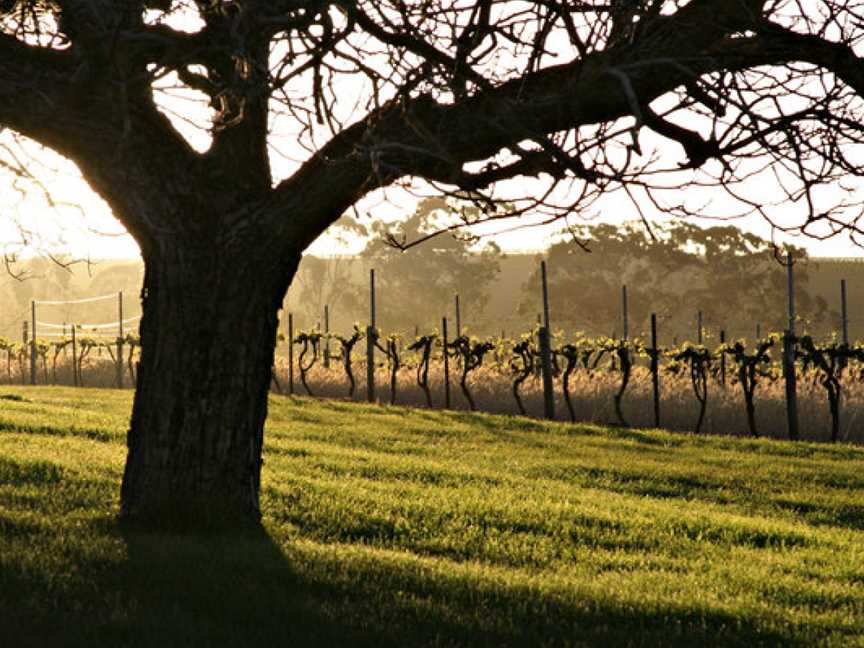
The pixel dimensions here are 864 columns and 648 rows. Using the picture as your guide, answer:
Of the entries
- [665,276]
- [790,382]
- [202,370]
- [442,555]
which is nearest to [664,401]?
[790,382]

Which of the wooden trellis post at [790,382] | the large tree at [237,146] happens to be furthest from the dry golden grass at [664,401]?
the large tree at [237,146]

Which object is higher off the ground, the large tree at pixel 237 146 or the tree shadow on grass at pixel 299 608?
the large tree at pixel 237 146

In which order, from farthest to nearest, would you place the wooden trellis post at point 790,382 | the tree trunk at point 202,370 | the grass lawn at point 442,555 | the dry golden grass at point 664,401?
the dry golden grass at point 664,401 → the wooden trellis post at point 790,382 → the tree trunk at point 202,370 → the grass lawn at point 442,555

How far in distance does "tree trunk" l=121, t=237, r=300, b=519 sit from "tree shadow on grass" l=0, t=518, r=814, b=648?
46cm

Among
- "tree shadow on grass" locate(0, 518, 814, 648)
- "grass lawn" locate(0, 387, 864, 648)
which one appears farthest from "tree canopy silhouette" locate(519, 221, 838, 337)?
"tree shadow on grass" locate(0, 518, 814, 648)

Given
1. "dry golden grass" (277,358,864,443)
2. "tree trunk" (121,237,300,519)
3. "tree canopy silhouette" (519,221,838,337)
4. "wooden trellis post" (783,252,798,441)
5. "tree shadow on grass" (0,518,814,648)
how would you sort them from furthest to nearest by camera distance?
"tree canopy silhouette" (519,221,838,337) < "dry golden grass" (277,358,864,443) < "wooden trellis post" (783,252,798,441) < "tree trunk" (121,237,300,519) < "tree shadow on grass" (0,518,814,648)

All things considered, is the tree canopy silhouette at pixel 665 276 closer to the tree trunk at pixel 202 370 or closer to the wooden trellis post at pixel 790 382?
the wooden trellis post at pixel 790 382

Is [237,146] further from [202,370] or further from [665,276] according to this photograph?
[665,276]

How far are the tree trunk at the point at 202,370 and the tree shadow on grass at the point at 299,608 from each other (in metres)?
0.46

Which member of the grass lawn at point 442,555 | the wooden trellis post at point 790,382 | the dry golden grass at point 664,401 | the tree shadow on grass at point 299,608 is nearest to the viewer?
the tree shadow on grass at point 299,608

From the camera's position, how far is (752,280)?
184 feet

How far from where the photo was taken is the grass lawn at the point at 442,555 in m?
5.51

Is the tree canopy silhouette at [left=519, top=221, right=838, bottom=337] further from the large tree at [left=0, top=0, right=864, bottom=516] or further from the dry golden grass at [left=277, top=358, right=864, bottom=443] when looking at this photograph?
the large tree at [left=0, top=0, right=864, bottom=516]

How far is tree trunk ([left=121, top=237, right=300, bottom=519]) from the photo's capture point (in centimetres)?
718
